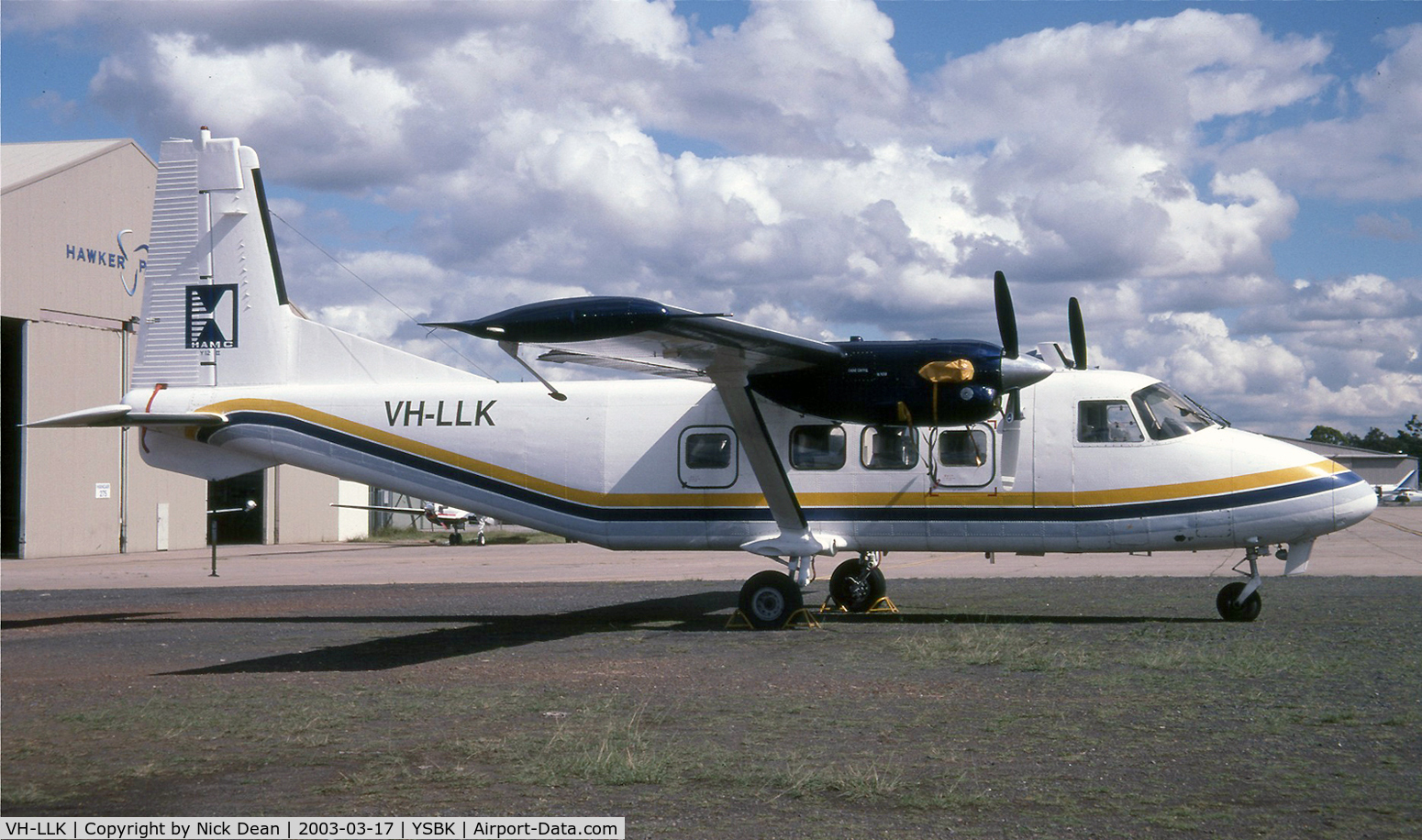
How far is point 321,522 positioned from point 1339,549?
3496cm

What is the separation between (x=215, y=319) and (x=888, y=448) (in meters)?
9.28

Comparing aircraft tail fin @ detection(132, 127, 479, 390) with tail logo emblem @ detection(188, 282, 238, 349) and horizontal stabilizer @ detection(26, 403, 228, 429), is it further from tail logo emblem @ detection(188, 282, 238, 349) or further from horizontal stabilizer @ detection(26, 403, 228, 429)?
horizontal stabilizer @ detection(26, 403, 228, 429)

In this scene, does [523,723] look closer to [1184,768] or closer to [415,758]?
[415,758]

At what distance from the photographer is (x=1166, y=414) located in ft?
44.8

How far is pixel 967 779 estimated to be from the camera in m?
6.42

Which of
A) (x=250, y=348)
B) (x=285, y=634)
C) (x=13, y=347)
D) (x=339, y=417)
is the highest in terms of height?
(x=13, y=347)

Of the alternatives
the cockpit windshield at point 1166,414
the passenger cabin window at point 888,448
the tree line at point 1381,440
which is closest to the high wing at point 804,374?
the passenger cabin window at point 888,448

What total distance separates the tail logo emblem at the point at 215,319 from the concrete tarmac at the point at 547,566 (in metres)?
8.08

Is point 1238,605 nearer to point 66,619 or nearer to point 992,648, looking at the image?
point 992,648

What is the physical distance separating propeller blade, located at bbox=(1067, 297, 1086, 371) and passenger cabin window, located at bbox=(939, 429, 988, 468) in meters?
1.68

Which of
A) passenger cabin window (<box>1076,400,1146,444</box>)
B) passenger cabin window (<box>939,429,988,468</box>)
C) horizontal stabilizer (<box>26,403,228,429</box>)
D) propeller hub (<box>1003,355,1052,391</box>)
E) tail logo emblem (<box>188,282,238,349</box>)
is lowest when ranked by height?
passenger cabin window (<box>939,429,988,468</box>)

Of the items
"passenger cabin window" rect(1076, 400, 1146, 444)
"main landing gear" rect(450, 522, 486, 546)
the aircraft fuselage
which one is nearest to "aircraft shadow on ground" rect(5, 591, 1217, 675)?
the aircraft fuselage

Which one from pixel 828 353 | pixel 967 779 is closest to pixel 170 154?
pixel 828 353

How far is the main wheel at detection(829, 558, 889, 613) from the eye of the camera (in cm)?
1570
